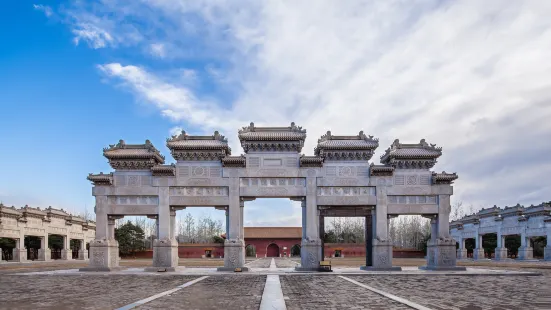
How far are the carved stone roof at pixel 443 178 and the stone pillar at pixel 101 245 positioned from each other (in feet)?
67.5

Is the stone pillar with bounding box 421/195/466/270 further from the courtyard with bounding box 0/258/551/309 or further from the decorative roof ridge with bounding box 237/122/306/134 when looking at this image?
the decorative roof ridge with bounding box 237/122/306/134

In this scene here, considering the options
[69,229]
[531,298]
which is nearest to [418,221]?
[69,229]

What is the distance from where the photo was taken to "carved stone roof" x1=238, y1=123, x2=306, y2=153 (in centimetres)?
2656

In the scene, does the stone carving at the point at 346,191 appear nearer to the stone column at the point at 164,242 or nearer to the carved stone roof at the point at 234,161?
the carved stone roof at the point at 234,161

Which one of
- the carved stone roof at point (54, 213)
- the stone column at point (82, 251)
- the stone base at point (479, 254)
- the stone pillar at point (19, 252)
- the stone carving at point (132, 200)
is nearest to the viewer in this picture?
the stone carving at point (132, 200)

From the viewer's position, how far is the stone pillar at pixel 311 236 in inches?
1025

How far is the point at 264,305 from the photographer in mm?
12461

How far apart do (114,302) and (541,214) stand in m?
44.4

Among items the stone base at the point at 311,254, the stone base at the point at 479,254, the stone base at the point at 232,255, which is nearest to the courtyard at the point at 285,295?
the stone base at the point at 232,255

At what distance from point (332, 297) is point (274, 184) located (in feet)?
42.3

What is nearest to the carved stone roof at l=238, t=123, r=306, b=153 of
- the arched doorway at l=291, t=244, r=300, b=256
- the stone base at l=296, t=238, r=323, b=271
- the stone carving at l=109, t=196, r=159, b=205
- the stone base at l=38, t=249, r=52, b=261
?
the stone base at l=296, t=238, r=323, b=271

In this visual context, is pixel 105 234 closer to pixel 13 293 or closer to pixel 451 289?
pixel 13 293

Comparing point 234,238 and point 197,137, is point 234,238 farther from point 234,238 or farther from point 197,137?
point 197,137

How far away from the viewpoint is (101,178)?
26.8m
